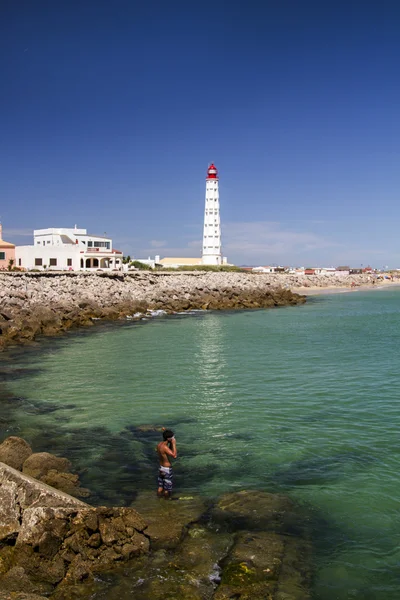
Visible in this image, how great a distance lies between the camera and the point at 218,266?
89750 mm

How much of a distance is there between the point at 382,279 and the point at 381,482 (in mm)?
125570

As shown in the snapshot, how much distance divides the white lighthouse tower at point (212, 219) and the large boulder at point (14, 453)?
270 ft

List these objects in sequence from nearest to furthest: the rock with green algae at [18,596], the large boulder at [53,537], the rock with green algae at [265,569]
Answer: the rock with green algae at [18,596]
the rock with green algae at [265,569]
the large boulder at [53,537]

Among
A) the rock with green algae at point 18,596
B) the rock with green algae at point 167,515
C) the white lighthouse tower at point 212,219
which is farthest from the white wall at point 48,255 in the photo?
the rock with green algae at point 18,596

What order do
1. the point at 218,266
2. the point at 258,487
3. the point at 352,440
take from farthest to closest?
1. the point at 218,266
2. the point at 352,440
3. the point at 258,487

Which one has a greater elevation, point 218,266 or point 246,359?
point 218,266

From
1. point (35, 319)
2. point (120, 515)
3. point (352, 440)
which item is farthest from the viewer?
point (35, 319)

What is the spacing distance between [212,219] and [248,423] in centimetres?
7926

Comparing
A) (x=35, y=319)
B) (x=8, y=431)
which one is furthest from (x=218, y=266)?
(x=8, y=431)

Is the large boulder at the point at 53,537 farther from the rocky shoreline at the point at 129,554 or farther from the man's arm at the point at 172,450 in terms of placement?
the man's arm at the point at 172,450

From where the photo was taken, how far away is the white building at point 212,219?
90312mm

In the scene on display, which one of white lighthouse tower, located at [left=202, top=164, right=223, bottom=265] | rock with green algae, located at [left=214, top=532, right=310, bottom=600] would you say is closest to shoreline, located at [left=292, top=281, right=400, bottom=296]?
white lighthouse tower, located at [left=202, top=164, right=223, bottom=265]

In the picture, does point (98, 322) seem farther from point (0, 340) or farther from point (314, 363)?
point (314, 363)

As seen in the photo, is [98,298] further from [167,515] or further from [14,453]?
[167,515]
